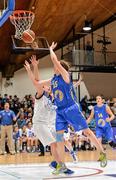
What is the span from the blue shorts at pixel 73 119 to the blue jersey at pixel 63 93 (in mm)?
88

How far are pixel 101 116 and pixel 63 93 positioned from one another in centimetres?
391

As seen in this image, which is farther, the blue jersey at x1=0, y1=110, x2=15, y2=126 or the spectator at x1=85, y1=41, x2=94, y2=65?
the spectator at x1=85, y1=41, x2=94, y2=65

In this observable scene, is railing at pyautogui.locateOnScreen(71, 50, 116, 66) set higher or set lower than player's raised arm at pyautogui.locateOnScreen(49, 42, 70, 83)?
higher

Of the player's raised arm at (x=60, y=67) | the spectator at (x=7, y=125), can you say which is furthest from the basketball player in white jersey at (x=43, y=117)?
the spectator at (x=7, y=125)

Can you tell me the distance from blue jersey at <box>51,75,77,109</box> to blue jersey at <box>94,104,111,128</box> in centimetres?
373

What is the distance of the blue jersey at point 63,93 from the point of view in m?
6.05

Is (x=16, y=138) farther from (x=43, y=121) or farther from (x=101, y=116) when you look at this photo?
(x=43, y=121)

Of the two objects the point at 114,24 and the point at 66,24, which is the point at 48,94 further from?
the point at 114,24

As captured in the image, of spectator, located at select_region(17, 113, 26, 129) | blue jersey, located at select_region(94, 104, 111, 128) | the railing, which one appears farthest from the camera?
the railing

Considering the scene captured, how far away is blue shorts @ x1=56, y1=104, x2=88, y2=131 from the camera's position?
19.5 feet

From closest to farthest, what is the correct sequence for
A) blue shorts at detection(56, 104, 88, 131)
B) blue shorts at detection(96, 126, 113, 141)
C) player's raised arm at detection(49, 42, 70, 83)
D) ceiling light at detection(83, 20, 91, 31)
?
player's raised arm at detection(49, 42, 70, 83) < blue shorts at detection(56, 104, 88, 131) < blue shorts at detection(96, 126, 113, 141) < ceiling light at detection(83, 20, 91, 31)

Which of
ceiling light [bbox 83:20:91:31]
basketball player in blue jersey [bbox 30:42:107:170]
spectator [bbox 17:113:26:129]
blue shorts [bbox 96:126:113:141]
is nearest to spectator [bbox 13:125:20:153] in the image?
spectator [bbox 17:113:26:129]

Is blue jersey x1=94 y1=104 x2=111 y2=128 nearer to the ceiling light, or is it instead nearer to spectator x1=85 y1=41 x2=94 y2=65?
the ceiling light

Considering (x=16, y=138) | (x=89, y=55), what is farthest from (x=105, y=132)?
(x=89, y=55)
